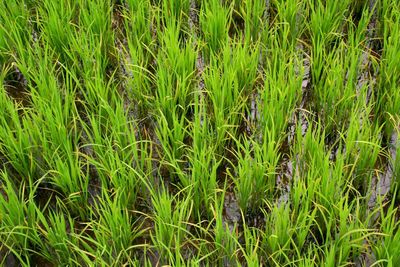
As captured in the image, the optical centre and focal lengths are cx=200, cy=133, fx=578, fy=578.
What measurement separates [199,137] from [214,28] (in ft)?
1.73

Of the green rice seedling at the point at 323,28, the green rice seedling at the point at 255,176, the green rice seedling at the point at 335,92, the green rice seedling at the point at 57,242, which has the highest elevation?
the green rice seedling at the point at 323,28

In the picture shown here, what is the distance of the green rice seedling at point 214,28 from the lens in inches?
82.0

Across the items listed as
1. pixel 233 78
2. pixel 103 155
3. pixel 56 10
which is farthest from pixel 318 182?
pixel 56 10

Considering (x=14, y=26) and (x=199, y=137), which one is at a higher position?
(x=14, y=26)

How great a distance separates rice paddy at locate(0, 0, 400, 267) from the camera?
1.58 m

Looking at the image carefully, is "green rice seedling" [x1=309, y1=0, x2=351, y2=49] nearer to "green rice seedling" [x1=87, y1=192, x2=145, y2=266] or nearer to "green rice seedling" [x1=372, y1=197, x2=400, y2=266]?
"green rice seedling" [x1=372, y1=197, x2=400, y2=266]

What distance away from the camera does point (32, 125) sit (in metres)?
1.83

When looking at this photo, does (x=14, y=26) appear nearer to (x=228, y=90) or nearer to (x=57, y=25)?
(x=57, y=25)

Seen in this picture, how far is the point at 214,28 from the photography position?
6.85ft

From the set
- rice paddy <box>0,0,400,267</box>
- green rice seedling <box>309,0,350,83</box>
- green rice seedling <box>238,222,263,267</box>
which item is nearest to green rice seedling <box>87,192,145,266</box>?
rice paddy <box>0,0,400,267</box>

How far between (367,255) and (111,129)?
0.86 meters

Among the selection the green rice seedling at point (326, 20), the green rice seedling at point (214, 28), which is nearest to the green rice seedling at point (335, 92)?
the green rice seedling at point (326, 20)

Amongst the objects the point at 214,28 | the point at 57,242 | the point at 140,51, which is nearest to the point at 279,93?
the point at 214,28

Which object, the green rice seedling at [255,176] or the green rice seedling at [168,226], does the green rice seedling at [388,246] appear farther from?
the green rice seedling at [168,226]
